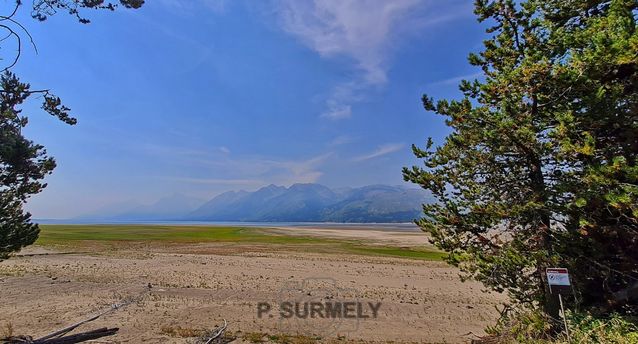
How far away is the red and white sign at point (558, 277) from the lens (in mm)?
6289

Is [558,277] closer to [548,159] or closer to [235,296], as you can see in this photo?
[548,159]

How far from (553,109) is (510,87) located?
3.25 ft

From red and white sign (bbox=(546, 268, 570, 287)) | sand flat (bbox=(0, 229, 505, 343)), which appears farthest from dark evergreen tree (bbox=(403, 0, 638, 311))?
sand flat (bbox=(0, 229, 505, 343))

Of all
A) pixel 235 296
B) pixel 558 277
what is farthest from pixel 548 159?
pixel 235 296

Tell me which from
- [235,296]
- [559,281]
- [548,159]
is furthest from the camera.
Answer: [235,296]

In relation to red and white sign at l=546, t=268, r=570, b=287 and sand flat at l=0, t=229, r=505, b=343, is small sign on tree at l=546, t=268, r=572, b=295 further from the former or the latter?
sand flat at l=0, t=229, r=505, b=343

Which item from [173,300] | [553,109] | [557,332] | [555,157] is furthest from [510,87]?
[173,300]

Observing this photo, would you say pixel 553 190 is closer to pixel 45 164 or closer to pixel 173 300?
pixel 45 164

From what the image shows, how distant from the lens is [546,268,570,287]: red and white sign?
629cm

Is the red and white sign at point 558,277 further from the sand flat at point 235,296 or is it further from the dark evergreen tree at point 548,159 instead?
the sand flat at point 235,296

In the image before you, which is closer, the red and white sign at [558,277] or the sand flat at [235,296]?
the red and white sign at [558,277]

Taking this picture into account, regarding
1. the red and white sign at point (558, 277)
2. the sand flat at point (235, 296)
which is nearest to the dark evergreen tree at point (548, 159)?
the red and white sign at point (558, 277)

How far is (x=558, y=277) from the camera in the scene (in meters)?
6.36

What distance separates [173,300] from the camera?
17.5 meters
